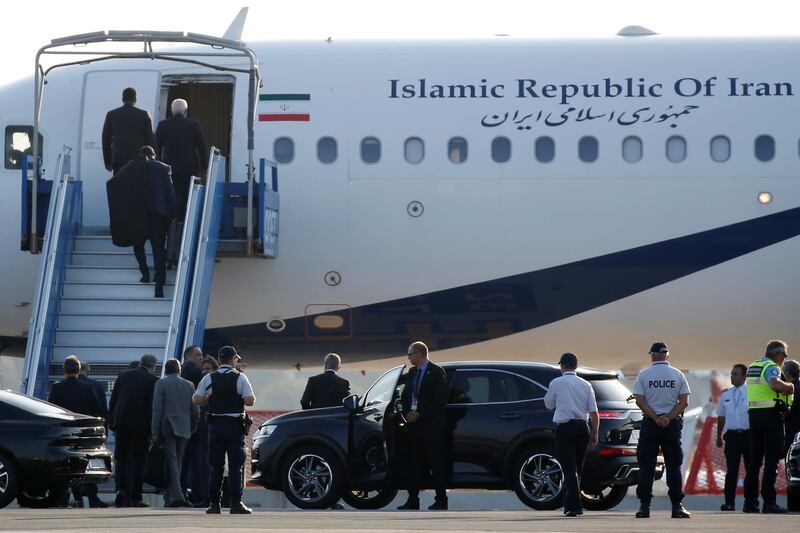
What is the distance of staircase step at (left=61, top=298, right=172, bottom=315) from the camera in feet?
61.3

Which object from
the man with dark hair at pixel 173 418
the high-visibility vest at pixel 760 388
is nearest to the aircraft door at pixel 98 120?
the man with dark hair at pixel 173 418

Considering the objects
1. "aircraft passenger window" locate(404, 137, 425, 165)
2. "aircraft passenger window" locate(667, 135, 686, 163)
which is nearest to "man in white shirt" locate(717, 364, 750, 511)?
"aircraft passenger window" locate(667, 135, 686, 163)

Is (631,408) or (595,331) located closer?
(631,408)

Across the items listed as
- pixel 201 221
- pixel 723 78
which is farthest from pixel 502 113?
pixel 201 221

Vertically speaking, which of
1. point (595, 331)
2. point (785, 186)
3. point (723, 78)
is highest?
point (723, 78)

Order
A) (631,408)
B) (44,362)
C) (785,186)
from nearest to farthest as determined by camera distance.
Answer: (631,408) < (44,362) < (785,186)

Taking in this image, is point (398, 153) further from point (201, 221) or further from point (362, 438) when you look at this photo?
point (362, 438)

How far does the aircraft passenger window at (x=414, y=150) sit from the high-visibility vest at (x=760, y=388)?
545 cm

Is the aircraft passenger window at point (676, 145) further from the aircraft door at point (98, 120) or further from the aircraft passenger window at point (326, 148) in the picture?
the aircraft door at point (98, 120)

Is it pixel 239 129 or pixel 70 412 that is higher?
pixel 239 129

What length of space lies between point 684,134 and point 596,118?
1.09 meters

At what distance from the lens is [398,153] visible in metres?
20.2

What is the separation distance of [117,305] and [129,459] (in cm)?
210

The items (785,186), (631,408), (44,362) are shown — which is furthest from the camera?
(785,186)
